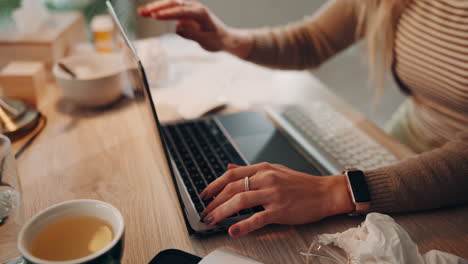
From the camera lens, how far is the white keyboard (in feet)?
2.53

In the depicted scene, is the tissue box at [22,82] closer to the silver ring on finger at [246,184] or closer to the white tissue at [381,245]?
the silver ring on finger at [246,184]

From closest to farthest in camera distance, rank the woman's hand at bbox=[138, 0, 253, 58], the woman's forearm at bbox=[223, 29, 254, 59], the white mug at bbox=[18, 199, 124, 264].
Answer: the white mug at bbox=[18, 199, 124, 264], the woman's hand at bbox=[138, 0, 253, 58], the woman's forearm at bbox=[223, 29, 254, 59]

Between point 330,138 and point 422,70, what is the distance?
0.32 meters

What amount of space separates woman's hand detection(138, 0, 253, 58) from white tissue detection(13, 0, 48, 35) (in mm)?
393

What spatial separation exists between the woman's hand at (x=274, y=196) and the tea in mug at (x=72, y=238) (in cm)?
17

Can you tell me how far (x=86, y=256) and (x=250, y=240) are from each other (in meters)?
0.25

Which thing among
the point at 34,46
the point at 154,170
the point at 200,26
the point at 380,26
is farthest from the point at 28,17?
the point at 380,26

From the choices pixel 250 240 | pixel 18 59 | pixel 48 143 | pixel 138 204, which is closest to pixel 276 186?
pixel 250 240

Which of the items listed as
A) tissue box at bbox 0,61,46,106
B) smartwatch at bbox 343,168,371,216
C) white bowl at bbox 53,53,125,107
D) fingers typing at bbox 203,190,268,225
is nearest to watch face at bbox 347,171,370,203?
smartwatch at bbox 343,168,371,216

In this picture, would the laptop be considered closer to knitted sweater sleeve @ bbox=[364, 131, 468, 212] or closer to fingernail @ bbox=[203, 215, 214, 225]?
fingernail @ bbox=[203, 215, 214, 225]

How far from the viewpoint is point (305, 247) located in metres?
0.58

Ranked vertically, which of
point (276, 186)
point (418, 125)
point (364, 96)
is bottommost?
point (364, 96)

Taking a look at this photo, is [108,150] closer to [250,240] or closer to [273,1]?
[250,240]

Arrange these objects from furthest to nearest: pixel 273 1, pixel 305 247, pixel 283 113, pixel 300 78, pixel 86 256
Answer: pixel 273 1, pixel 300 78, pixel 283 113, pixel 305 247, pixel 86 256
